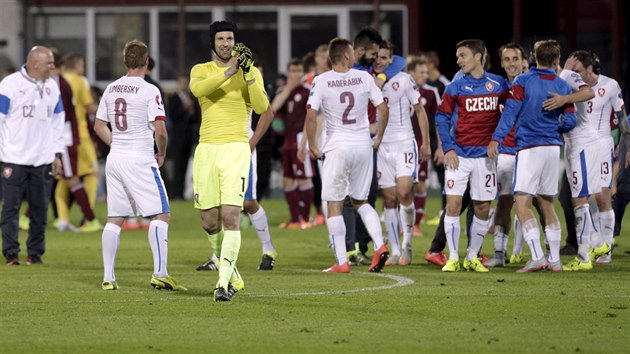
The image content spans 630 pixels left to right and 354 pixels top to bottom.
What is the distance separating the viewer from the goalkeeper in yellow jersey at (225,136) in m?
11.9

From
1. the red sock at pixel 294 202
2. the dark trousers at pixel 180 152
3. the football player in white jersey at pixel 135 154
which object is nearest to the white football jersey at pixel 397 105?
the football player in white jersey at pixel 135 154

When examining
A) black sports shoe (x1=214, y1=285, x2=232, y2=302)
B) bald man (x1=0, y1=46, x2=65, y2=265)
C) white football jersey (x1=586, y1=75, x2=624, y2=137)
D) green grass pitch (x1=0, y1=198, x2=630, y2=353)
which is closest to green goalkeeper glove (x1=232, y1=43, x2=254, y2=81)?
black sports shoe (x1=214, y1=285, x2=232, y2=302)

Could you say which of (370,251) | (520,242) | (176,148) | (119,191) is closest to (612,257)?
(520,242)

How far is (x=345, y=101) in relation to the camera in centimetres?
1427

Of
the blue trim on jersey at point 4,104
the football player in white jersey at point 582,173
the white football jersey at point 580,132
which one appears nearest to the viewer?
the football player in white jersey at point 582,173

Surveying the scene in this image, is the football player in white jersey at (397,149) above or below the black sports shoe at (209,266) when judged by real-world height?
above

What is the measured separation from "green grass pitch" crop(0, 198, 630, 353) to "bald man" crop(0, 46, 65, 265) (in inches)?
17.4

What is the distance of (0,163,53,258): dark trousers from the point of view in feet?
52.7

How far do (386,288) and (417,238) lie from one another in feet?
21.0

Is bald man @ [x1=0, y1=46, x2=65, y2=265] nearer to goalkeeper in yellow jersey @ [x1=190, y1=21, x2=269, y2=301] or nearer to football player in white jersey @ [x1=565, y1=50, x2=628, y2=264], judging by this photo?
goalkeeper in yellow jersey @ [x1=190, y1=21, x2=269, y2=301]

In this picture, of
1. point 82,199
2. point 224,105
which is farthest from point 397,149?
point 82,199

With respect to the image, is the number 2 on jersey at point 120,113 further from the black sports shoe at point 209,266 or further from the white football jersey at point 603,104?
the white football jersey at point 603,104

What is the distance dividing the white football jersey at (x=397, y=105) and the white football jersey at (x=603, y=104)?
1.75 metres

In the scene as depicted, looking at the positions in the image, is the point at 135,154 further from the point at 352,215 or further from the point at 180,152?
the point at 180,152
